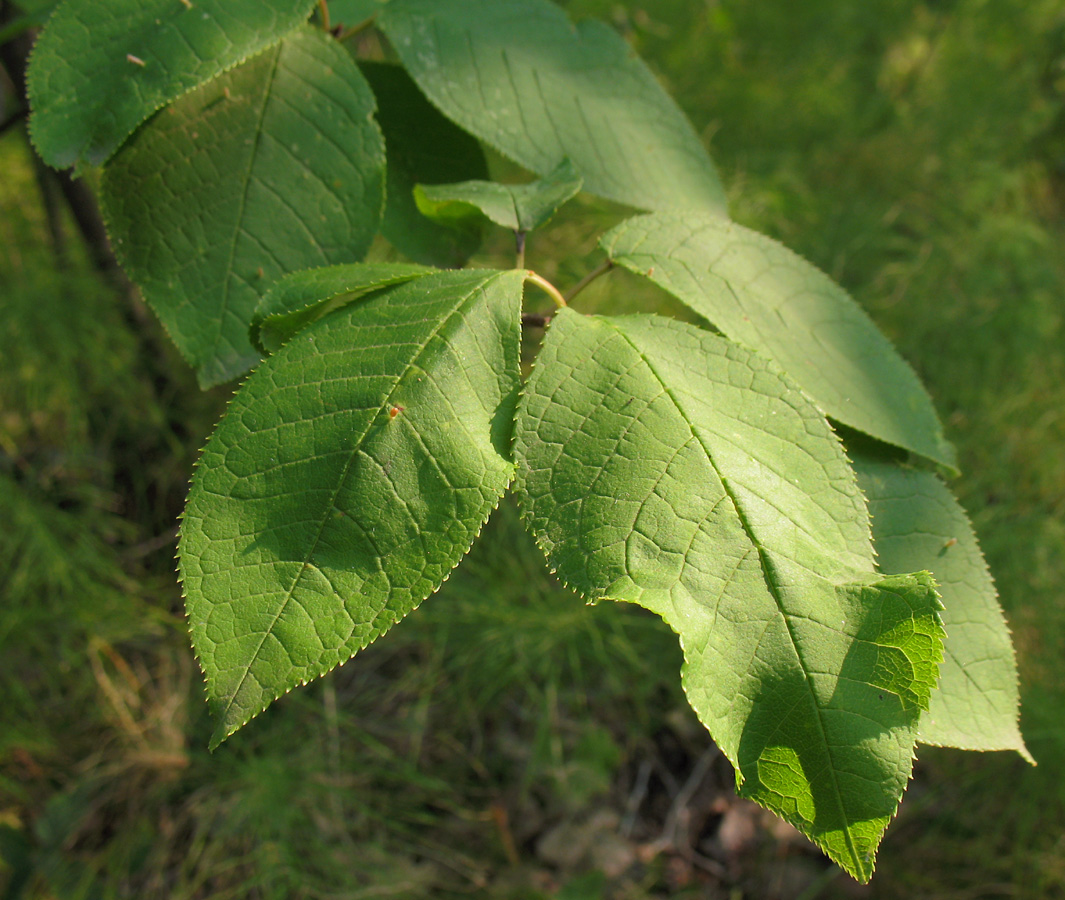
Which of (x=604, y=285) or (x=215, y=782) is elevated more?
(x=604, y=285)

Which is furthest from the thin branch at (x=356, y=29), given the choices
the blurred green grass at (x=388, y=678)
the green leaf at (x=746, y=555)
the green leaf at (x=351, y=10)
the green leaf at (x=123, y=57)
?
the blurred green grass at (x=388, y=678)

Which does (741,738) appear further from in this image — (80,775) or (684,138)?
(80,775)

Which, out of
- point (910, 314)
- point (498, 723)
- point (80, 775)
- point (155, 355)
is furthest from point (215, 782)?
point (910, 314)

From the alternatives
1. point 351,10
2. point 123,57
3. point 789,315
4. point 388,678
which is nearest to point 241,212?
point 123,57

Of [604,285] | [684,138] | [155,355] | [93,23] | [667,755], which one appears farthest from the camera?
[604,285]

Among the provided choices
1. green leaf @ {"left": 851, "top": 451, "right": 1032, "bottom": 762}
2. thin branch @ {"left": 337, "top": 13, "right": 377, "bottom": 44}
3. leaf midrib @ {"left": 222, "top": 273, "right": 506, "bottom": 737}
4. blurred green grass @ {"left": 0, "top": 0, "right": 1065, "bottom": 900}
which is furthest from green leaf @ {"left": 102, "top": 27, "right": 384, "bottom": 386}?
blurred green grass @ {"left": 0, "top": 0, "right": 1065, "bottom": 900}

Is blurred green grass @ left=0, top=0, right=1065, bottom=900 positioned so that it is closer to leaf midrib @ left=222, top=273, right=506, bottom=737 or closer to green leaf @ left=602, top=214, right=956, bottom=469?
green leaf @ left=602, top=214, right=956, bottom=469
